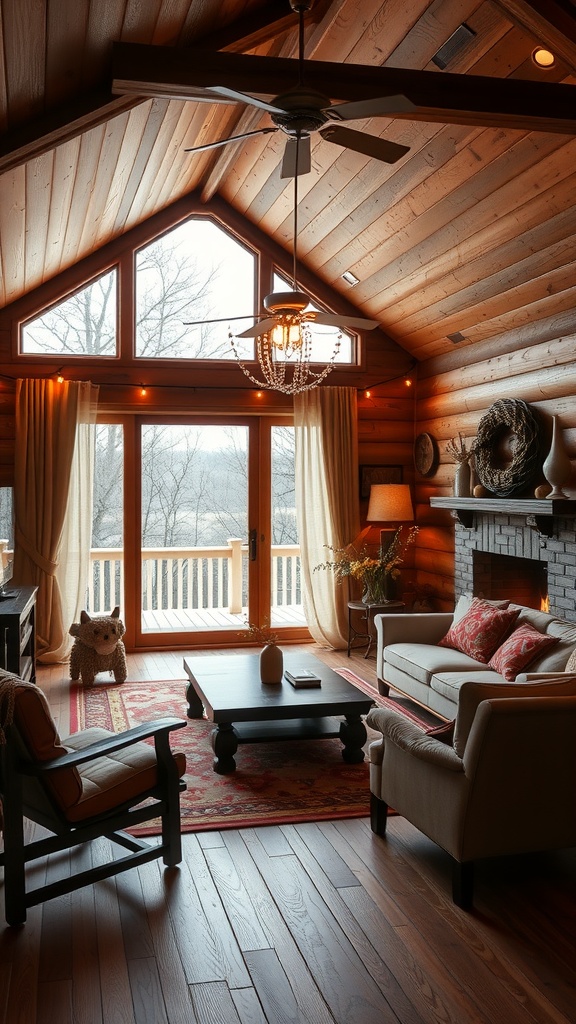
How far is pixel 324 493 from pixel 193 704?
9.38 ft

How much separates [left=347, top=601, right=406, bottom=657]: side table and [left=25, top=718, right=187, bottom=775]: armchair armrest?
3.80 metres

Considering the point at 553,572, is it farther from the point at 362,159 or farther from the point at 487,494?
the point at 362,159

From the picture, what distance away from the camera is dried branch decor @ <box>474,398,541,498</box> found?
226 inches

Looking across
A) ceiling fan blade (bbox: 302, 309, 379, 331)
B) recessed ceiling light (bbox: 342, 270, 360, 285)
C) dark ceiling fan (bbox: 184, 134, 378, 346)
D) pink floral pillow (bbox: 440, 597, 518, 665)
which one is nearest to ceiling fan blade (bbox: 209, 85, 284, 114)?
dark ceiling fan (bbox: 184, 134, 378, 346)

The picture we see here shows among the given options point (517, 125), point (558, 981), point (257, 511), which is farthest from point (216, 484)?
point (558, 981)

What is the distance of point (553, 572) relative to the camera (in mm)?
5520

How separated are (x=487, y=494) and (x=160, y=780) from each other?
12.8 feet

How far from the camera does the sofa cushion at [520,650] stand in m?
4.69

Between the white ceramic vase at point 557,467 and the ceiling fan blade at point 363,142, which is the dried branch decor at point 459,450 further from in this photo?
the ceiling fan blade at point 363,142

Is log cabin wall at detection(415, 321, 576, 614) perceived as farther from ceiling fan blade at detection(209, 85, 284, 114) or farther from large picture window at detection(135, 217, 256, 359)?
ceiling fan blade at detection(209, 85, 284, 114)

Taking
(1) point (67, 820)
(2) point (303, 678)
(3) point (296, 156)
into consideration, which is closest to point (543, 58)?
(3) point (296, 156)

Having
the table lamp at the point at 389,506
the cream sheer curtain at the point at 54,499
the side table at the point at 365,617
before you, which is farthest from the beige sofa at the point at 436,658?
the cream sheer curtain at the point at 54,499

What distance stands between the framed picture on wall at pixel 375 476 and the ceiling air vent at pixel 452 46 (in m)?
3.96

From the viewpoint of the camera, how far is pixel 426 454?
25.5 feet
